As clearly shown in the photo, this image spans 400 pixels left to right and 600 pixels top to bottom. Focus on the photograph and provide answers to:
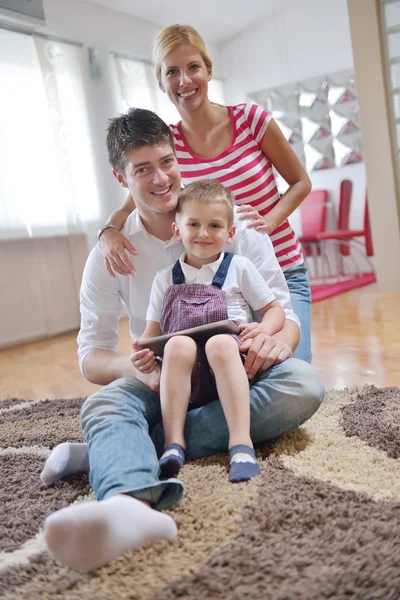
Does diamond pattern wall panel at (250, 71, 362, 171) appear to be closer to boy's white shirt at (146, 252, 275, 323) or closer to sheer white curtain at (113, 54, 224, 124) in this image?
sheer white curtain at (113, 54, 224, 124)

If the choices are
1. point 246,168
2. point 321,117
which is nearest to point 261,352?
point 246,168

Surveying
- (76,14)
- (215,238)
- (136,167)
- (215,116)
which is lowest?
(215,238)

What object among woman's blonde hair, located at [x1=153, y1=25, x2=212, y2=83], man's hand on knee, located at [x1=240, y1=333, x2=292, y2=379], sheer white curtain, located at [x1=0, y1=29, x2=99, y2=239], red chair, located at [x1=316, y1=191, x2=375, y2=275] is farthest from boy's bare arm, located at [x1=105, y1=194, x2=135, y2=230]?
red chair, located at [x1=316, y1=191, x2=375, y2=275]

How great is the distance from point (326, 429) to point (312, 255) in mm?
4971

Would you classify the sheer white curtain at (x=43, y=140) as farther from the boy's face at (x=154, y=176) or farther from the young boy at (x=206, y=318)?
the young boy at (x=206, y=318)

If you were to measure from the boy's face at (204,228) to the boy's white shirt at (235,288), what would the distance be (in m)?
0.04

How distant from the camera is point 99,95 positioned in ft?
16.5

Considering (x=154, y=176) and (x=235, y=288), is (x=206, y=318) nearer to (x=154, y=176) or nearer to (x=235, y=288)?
(x=235, y=288)

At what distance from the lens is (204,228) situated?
149 centimetres

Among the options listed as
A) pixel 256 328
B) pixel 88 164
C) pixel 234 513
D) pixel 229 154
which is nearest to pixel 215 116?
pixel 229 154

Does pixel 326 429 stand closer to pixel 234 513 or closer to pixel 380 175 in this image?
pixel 234 513

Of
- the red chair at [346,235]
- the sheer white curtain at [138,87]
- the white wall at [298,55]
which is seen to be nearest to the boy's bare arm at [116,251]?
the sheer white curtain at [138,87]

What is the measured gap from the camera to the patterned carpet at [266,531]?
828mm

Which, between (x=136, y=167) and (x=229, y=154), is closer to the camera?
(x=136, y=167)
